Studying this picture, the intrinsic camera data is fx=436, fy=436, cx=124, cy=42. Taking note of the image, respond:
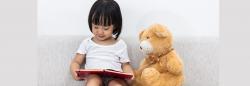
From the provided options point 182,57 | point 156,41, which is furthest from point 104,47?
point 182,57

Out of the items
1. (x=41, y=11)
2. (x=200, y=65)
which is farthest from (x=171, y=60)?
(x=41, y=11)

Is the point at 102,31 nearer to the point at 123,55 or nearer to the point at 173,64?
the point at 123,55

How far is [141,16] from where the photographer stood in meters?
2.33

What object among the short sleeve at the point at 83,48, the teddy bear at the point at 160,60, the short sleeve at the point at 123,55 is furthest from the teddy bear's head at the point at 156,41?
the short sleeve at the point at 83,48

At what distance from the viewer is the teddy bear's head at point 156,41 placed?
6.78ft

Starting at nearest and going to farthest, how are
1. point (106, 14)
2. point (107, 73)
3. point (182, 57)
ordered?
point (107, 73) → point (106, 14) → point (182, 57)

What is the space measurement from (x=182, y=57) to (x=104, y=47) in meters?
0.42

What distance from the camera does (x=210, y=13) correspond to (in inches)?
90.0

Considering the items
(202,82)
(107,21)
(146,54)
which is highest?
(107,21)

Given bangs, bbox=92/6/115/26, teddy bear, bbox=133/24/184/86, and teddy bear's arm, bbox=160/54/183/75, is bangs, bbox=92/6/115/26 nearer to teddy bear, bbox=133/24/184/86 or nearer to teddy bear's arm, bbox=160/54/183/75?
teddy bear, bbox=133/24/184/86

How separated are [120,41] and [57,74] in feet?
1.24

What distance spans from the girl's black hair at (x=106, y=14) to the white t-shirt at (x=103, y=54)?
86mm

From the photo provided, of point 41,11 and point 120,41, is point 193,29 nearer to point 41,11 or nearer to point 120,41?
point 120,41

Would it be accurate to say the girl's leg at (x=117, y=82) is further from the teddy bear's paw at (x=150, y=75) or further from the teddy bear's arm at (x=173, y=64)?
the teddy bear's arm at (x=173, y=64)
